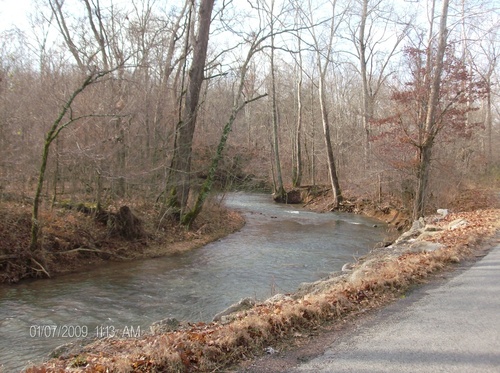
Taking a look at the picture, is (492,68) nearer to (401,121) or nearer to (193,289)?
(401,121)

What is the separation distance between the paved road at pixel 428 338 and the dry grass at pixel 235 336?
43 cm

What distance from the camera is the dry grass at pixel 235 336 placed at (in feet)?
11.6

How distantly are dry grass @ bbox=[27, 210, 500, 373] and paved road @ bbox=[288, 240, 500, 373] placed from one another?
427mm

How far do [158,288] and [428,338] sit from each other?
6608mm

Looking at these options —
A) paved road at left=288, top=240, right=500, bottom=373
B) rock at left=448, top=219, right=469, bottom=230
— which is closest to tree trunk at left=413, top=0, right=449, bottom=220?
rock at left=448, top=219, right=469, bottom=230

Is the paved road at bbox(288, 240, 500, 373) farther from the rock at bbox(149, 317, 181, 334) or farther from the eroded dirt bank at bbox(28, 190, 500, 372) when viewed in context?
the rock at bbox(149, 317, 181, 334)

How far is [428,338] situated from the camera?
4195 millimetres

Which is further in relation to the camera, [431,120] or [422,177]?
[422,177]

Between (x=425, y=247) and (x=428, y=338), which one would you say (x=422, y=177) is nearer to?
(x=425, y=247)

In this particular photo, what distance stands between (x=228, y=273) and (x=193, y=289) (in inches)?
65.6

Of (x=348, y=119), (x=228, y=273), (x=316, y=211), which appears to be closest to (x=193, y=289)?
(x=228, y=273)

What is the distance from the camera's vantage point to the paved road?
141 inches

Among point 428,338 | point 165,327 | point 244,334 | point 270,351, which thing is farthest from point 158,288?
point 428,338

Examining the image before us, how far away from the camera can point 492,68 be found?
3544 centimetres
